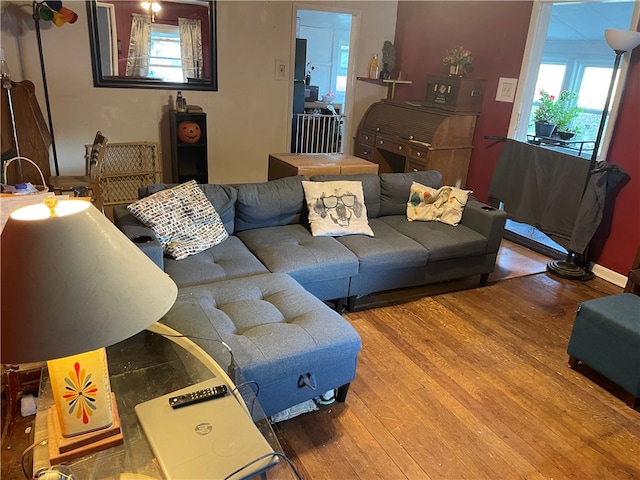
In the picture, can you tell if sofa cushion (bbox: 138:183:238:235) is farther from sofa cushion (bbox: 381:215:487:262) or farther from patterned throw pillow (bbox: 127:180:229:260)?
sofa cushion (bbox: 381:215:487:262)

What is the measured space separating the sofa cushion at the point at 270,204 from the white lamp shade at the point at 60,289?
218cm

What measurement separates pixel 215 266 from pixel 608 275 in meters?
3.13

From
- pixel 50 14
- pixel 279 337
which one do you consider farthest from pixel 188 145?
pixel 279 337

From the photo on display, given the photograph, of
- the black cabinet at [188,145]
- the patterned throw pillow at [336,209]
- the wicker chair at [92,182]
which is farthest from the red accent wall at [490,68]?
the wicker chair at [92,182]

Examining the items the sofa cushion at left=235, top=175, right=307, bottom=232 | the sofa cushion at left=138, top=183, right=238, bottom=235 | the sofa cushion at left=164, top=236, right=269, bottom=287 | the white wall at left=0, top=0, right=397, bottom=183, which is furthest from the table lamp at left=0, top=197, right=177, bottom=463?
the white wall at left=0, top=0, right=397, bottom=183

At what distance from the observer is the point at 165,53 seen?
15.4 ft

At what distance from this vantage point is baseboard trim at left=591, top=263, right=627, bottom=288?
Result: 3.67 metres

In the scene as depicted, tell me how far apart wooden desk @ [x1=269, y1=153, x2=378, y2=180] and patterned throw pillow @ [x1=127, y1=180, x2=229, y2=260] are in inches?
47.8

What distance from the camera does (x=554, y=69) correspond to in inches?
225

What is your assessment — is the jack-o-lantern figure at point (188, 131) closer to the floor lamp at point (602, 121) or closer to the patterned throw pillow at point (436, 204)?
the patterned throw pillow at point (436, 204)

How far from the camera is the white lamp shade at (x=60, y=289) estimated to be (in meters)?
0.80

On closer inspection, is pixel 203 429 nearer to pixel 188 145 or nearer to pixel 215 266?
pixel 215 266

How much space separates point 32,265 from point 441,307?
8.90 ft

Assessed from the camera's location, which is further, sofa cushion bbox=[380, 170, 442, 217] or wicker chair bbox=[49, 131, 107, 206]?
wicker chair bbox=[49, 131, 107, 206]
